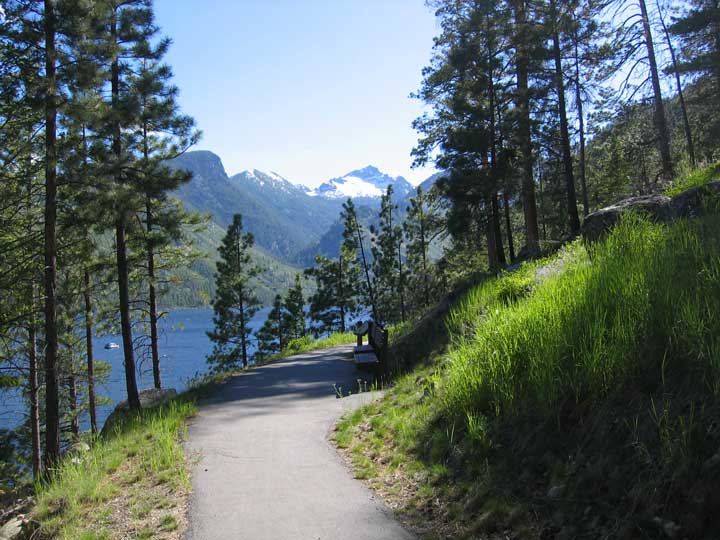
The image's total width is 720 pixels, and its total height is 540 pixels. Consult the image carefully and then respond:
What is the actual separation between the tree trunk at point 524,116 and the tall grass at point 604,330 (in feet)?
35.7

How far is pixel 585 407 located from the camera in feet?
13.3

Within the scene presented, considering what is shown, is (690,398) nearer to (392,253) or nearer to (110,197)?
(110,197)

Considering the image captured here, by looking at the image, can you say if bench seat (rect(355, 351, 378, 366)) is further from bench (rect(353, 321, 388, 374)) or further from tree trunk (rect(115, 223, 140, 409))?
tree trunk (rect(115, 223, 140, 409))

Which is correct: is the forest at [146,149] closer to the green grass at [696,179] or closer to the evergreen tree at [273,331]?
the green grass at [696,179]

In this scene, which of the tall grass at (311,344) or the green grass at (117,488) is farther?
the tall grass at (311,344)

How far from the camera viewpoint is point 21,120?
482 inches

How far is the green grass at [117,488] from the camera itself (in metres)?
4.68

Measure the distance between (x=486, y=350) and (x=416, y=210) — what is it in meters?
33.6

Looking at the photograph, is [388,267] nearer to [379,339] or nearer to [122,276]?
[122,276]

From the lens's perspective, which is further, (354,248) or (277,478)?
(354,248)

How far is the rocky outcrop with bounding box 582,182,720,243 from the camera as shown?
7.00 meters

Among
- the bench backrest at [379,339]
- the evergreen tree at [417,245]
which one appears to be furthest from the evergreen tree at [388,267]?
the bench backrest at [379,339]

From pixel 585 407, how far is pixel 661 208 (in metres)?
5.51

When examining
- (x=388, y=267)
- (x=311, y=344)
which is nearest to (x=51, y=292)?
(x=311, y=344)
